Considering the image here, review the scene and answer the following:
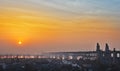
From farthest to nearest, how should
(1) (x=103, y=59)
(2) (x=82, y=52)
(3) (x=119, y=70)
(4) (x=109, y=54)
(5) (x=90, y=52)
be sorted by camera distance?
(2) (x=82, y=52) → (5) (x=90, y=52) → (4) (x=109, y=54) → (1) (x=103, y=59) → (3) (x=119, y=70)

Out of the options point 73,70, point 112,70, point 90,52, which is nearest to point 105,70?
point 112,70

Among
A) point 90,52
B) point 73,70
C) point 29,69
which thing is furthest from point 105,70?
point 90,52

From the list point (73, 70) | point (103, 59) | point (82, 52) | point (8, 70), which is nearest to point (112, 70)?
point (73, 70)

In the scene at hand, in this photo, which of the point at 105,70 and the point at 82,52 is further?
the point at 82,52

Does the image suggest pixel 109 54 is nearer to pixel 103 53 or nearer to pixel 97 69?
pixel 103 53

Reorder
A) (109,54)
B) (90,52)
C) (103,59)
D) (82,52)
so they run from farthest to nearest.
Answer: (82,52)
(90,52)
(109,54)
(103,59)

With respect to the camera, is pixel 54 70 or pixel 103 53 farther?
pixel 103 53

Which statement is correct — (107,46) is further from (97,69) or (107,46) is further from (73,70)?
(73,70)

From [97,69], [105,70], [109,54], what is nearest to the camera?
[105,70]

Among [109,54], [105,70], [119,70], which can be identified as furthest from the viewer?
[109,54]
